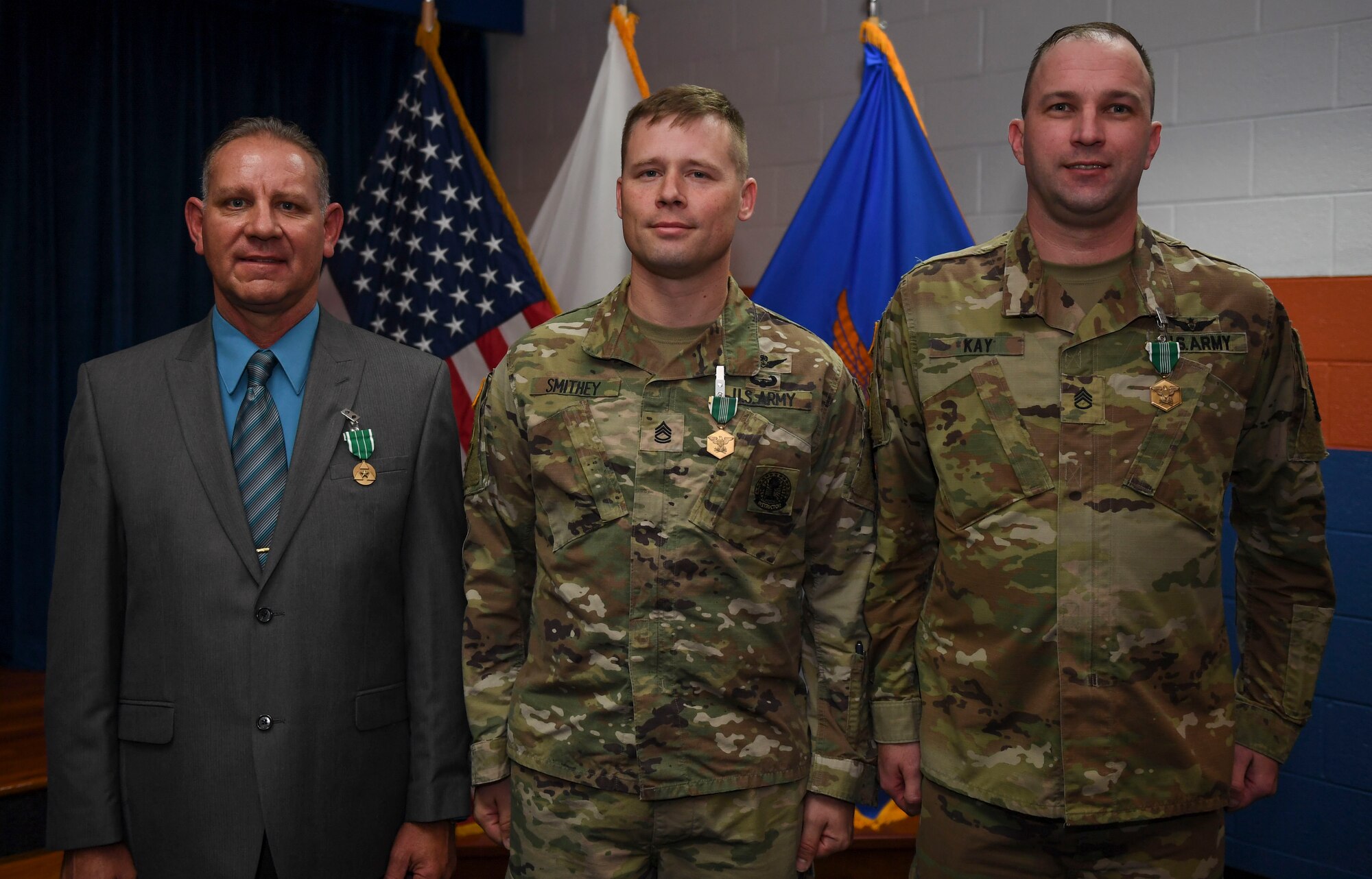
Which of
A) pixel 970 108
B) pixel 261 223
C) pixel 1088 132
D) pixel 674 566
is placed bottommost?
pixel 674 566

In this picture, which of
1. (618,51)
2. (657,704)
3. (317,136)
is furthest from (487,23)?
(657,704)

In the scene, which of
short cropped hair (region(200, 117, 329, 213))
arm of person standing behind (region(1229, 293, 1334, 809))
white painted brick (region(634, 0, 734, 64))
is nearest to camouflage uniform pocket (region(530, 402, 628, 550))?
short cropped hair (region(200, 117, 329, 213))

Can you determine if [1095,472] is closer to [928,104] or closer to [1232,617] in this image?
[1232,617]

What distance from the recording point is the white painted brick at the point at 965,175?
3.08 m

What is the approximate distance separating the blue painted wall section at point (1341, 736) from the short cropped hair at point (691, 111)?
1.70 metres

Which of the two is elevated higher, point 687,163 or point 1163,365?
point 687,163

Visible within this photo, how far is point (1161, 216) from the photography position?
2.75 metres

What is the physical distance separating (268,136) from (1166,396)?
131 cm

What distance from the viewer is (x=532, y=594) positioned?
1.68 m

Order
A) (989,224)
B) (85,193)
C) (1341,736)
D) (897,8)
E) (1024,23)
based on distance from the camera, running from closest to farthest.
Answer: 1. (1341,736)
2. (1024,23)
3. (989,224)
4. (897,8)
5. (85,193)

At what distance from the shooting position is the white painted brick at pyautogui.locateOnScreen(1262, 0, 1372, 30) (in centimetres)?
243

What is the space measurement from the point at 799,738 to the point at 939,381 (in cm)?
54

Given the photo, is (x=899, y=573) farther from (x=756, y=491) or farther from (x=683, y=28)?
(x=683, y=28)

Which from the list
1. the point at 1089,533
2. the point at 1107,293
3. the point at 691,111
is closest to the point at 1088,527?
the point at 1089,533
